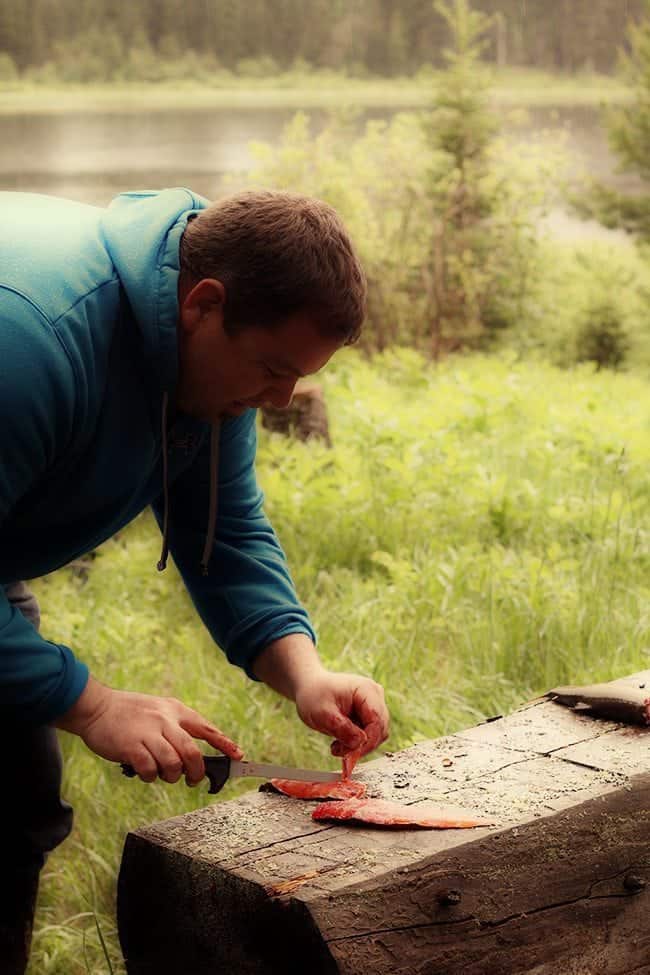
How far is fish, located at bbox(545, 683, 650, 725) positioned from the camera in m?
2.45

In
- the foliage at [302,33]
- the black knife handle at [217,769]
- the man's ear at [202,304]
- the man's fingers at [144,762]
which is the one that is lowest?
the black knife handle at [217,769]

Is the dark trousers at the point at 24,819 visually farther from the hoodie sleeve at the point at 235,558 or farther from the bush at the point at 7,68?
the bush at the point at 7,68

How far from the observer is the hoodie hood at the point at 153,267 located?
2053 mm

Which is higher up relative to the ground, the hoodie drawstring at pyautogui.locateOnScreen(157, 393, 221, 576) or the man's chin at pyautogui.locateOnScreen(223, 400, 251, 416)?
the man's chin at pyautogui.locateOnScreen(223, 400, 251, 416)

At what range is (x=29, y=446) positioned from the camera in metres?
1.93

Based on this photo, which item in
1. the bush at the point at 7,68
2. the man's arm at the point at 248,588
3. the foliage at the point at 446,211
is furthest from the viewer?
the foliage at the point at 446,211

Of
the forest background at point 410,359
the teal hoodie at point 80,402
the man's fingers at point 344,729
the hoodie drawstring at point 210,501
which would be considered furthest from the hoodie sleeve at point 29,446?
the forest background at point 410,359

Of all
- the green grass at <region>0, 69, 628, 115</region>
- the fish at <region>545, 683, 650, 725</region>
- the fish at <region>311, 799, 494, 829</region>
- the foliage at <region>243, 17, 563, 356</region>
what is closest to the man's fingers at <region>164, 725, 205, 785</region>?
the fish at <region>311, 799, 494, 829</region>

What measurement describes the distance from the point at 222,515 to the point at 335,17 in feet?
27.1

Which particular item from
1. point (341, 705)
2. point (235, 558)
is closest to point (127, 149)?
point (235, 558)

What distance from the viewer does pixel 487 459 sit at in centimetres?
564

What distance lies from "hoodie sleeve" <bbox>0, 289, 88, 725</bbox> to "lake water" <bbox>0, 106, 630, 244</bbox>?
5962mm

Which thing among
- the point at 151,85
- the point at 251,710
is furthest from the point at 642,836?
the point at 151,85

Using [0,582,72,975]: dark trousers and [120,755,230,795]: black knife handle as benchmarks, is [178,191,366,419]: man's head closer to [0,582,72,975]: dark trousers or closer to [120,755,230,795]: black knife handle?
[120,755,230,795]: black knife handle
